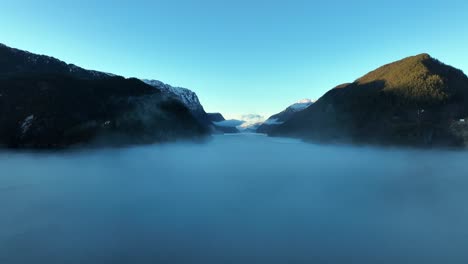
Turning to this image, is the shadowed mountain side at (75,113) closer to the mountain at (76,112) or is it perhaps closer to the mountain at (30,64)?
the mountain at (76,112)

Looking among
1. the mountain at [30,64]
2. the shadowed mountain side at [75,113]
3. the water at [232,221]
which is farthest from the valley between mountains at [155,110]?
the water at [232,221]

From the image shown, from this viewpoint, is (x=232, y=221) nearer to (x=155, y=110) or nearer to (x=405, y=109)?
(x=155, y=110)

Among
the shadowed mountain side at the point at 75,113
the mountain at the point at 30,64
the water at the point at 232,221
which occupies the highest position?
the mountain at the point at 30,64

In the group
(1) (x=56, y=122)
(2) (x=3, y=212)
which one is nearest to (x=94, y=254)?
(2) (x=3, y=212)

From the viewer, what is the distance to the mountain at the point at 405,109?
82.1 metres

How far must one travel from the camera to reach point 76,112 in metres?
86.2

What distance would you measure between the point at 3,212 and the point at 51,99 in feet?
283

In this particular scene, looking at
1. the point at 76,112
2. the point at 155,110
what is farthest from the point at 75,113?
the point at 155,110

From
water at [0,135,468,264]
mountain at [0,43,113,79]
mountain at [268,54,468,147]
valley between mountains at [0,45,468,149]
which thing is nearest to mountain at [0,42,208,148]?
valley between mountains at [0,45,468,149]

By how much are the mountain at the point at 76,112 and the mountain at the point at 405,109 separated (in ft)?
311

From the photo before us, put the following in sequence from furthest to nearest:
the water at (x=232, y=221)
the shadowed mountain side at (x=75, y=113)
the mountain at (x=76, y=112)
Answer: the mountain at (x=76, y=112) < the shadowed mountain side at (x=75, y=113) < the water at (x=232, y=221)

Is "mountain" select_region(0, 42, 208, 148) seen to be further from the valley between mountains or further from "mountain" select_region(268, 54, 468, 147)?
"mountain" select_region(268, 54, 468, 147)

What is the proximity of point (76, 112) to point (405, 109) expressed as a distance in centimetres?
13899

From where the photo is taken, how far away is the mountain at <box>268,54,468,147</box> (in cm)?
8206
